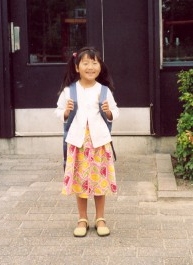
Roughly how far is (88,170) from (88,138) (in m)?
0.28

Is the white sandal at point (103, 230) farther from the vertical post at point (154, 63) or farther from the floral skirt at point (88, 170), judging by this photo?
the vertical post at point (154, 63)

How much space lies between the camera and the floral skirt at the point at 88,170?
5121 millimetres

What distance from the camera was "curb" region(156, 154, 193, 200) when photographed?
607 centimetres

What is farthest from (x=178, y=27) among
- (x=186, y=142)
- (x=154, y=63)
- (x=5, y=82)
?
(x=5, y=82)

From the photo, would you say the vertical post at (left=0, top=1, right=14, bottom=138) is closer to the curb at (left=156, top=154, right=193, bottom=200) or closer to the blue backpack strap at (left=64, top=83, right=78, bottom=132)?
the curb at (left=156, top=154, right=193, bottom=200)

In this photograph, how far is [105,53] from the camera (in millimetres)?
8008

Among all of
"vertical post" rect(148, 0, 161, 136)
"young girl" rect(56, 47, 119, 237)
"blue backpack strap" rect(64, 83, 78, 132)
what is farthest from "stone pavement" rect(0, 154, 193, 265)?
"blue backpack strap" rect(64, 83, 78, 132)

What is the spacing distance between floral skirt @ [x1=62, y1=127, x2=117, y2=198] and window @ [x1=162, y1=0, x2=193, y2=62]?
328 cm

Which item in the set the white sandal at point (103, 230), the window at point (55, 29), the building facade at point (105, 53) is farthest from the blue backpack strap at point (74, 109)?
the window at point (55, 29)

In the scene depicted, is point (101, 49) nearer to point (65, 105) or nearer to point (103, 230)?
point (65, 105)

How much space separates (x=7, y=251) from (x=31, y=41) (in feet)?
13.2


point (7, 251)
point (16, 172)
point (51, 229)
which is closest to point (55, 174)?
point (16, 172)

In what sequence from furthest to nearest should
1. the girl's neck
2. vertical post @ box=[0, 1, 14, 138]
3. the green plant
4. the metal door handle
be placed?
the metal door handle < vertical post @ box=[0, 1, 14, 138] < the green plant < the girl's neck

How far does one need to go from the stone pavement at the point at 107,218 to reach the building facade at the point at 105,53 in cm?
83
